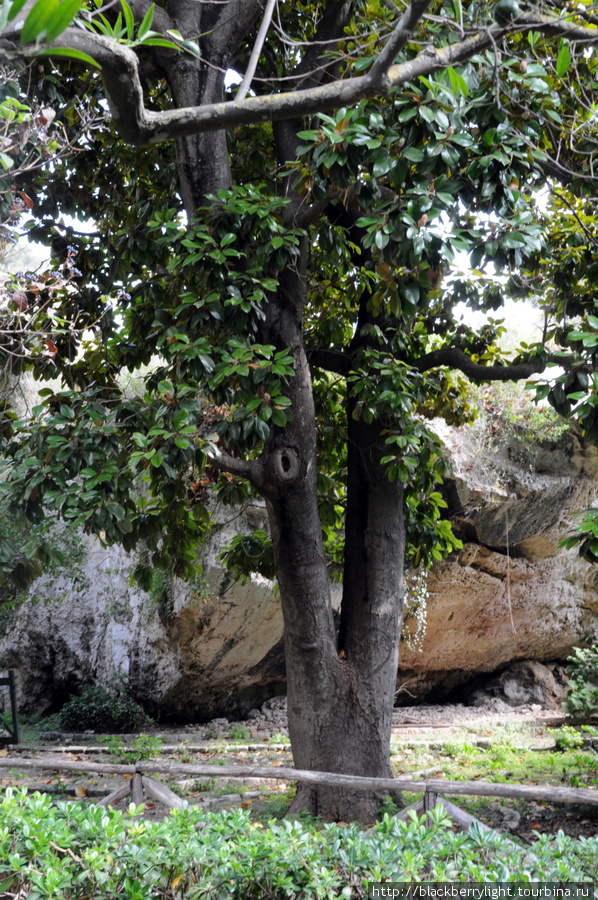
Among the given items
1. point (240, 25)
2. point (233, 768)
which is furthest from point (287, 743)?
point (240, 25)

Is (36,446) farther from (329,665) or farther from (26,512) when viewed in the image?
(329,665)

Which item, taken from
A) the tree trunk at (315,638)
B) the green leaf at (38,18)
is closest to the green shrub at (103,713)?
the tree trunk at (315,638)

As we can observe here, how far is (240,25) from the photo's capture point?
4605 millimetres

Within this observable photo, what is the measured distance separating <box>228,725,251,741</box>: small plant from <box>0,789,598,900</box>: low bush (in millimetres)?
6416

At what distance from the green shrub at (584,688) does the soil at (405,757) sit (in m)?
0.50

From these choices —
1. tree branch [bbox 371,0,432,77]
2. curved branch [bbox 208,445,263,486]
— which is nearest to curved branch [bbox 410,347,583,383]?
curved branch [bbox 208,445,263,486]

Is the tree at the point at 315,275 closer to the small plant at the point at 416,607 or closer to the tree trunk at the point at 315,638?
the tree trunk at the point at 315,638

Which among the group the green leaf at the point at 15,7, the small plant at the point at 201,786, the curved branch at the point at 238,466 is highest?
the green leaf at the point at 15,7

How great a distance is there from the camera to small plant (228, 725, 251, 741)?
8688 millimetres

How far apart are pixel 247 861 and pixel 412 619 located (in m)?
7.79

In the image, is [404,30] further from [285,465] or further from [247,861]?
[247,861]

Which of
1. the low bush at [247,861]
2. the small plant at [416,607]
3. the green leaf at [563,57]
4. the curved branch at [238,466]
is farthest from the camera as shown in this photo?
the small plant at [416,607]

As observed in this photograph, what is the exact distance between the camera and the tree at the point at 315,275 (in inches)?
128

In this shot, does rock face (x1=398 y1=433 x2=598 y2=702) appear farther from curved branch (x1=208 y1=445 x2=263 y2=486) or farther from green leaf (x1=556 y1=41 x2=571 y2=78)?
green leaf (x1=556 y1=41 x2=571 y2=78)
